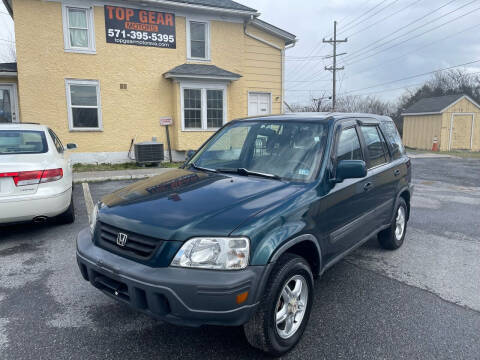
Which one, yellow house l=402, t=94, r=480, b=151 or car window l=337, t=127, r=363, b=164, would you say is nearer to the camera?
car window l=337, t=127, r=363, b=164

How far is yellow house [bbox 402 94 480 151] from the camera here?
26203 mm

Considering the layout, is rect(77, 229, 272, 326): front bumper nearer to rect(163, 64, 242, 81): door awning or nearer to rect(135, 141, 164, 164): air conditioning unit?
rect(135, 141, 164, 164): air conditioning unit

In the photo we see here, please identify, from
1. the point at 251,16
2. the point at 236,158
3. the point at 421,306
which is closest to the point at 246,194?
the point at 236,158

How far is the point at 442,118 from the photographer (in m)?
25.9

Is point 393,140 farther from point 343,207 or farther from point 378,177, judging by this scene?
point 343,207

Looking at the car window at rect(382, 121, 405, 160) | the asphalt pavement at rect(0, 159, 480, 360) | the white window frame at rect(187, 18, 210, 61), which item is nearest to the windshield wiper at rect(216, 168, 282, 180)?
the asphalt pavement at rect(0, 159, 480, 360)

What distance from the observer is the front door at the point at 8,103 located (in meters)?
12.4

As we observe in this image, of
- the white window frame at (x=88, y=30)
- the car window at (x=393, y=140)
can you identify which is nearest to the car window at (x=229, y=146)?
the car window at (x=393, y=140)

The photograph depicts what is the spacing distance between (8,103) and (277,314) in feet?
44.0

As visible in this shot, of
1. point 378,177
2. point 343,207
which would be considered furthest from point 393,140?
point 343,207

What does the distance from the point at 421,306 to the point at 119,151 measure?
38.4ft

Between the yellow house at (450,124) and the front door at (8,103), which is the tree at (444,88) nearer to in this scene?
the yellow house at (450,124)

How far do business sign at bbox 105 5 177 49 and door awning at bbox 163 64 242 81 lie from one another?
3.46 ft

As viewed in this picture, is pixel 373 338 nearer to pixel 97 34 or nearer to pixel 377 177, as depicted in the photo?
pixel 377 177
